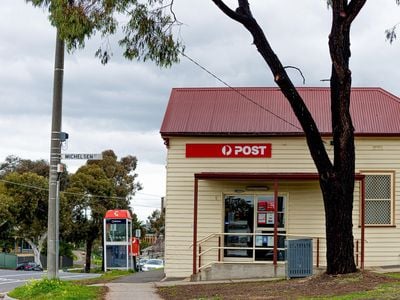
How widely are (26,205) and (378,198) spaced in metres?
40.0

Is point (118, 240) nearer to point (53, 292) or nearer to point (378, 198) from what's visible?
point (378, 198)

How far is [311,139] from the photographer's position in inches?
599

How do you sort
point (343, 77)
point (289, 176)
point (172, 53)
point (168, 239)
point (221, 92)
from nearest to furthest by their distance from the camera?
point (343, 77), point (172, 53), point (289, 176), point (168, 239), point (221, 92)

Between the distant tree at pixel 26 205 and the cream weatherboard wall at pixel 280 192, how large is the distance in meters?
35.3

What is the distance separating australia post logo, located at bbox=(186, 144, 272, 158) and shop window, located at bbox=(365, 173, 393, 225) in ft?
10.6

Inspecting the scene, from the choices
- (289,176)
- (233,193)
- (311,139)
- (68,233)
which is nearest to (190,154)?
(233,193)

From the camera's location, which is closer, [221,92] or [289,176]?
[289,176]

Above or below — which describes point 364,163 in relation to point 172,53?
below

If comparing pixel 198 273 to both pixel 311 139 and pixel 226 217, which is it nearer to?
pixel 226 217

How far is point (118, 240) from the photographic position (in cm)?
4116

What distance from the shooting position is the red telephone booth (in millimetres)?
41000

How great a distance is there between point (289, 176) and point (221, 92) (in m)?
4.36

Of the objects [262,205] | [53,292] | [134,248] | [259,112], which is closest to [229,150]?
[259,112]

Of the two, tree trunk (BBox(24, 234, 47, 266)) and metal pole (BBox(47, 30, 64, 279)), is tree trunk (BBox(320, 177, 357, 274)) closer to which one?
metal pole (BBox(47, 30, 64, 279))
